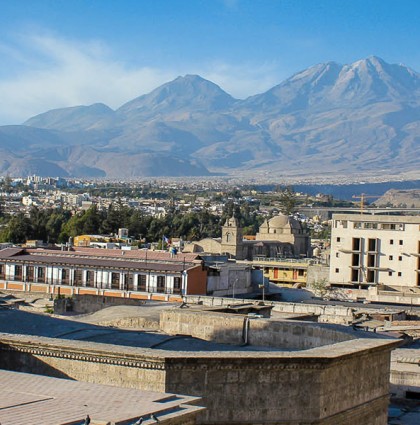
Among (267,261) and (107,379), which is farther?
(267,261)

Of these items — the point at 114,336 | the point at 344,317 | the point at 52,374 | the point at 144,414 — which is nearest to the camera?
the point at 144,414

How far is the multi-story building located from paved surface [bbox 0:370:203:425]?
38086 millimetres

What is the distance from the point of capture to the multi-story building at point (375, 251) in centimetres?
4828

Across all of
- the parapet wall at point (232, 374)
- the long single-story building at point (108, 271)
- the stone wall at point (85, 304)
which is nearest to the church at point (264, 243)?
the long single-story building at point (108, 271)

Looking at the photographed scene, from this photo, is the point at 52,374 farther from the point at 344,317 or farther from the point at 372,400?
the point at 344,317

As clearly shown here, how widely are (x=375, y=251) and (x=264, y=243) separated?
16.4 m

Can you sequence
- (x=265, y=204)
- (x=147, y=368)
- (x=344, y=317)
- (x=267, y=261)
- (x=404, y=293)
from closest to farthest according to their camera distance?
(x=147, y=368) < (x=344, y=317) < (x=404, y=293) < (x=267, y=261) < (x=265, y=204)

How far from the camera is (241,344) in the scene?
16891mm

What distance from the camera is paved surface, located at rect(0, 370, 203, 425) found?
31.4ft

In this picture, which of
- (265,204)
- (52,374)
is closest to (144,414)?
(52,374)

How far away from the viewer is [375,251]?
49.5 meters

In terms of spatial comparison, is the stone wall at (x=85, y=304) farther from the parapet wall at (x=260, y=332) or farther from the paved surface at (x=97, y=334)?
the parapet wall at (x=260, y=332)

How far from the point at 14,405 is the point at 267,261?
1878 inches

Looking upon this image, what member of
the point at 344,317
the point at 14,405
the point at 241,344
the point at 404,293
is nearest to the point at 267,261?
the point at 404,293
